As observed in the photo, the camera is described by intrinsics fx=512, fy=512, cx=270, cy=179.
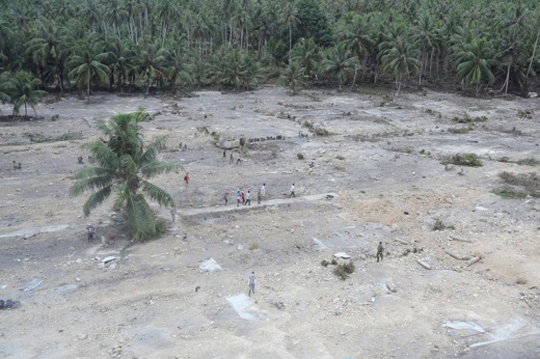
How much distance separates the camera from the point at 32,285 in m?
17.7

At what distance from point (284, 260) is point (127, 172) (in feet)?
23.3

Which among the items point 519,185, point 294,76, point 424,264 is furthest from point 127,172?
point 294,76

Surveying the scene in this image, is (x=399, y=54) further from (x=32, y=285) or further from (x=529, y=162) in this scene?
(x=32, y=285)

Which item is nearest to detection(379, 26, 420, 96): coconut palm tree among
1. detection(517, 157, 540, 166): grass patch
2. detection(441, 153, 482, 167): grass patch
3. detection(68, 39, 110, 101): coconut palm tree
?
detection(441, 153, 482, 167): grass patch

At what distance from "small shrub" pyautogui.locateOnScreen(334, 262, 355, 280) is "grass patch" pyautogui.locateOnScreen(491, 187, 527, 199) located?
41.4ft

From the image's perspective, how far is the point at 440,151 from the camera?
120ft

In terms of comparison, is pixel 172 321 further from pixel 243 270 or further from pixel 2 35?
pixel 2 35

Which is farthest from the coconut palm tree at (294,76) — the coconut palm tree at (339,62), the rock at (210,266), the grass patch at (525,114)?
the rock at (210,266)

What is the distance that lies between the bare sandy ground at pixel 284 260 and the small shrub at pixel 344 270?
0.19 metres

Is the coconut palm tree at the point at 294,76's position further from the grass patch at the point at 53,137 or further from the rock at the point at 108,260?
the rock at the point at 108,260

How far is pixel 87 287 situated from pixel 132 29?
185ft

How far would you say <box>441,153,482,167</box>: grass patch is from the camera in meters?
32.8

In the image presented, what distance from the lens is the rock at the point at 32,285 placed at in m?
17.4

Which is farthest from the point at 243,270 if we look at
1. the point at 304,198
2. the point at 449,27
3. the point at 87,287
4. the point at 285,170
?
the point at 449,27
